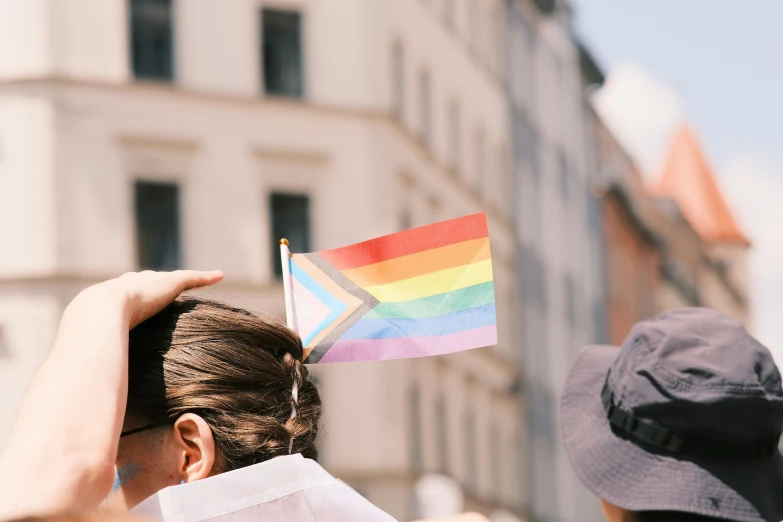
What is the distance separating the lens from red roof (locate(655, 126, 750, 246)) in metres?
79.8

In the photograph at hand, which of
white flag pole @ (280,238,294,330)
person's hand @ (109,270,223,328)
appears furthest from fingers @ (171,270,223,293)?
white flag pole @ (280,238,294,330)

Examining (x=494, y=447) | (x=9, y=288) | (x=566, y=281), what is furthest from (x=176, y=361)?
(x=566, y=281)

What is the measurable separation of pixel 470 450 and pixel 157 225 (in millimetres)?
8713

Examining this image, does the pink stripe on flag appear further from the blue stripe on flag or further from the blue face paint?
the blue face paint

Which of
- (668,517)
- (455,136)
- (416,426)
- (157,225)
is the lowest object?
(416,426)

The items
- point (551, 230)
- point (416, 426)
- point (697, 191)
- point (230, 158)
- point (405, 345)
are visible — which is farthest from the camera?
point (697, 191)

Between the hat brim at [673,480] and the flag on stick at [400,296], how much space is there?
23cm

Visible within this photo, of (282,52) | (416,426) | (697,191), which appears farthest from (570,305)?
(697,191)

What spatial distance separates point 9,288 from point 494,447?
39.3 ft

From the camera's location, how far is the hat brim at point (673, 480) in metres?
2.32

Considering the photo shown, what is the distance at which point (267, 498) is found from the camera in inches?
88.3

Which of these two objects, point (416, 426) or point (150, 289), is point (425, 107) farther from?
point (150, 289)

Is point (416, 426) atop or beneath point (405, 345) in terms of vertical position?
beneath

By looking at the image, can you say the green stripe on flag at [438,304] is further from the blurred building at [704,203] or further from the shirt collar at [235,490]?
the blurred building at [704,203]
